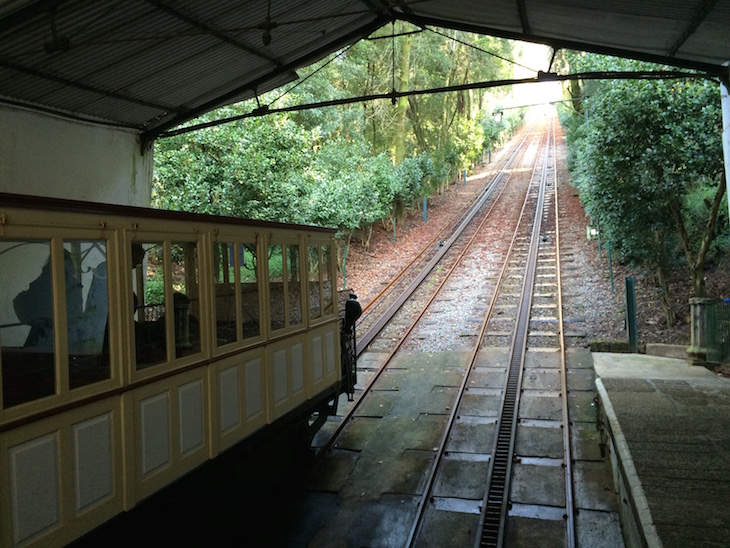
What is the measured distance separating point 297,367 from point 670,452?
3.63 meters

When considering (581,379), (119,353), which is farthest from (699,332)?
(119,353)

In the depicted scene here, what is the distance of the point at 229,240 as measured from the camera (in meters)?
4.77

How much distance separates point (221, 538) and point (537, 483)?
3388 mm

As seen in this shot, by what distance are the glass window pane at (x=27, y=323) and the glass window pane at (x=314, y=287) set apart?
3.42m

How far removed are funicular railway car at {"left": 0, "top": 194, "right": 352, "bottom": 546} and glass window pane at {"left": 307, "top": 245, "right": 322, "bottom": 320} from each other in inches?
35.8

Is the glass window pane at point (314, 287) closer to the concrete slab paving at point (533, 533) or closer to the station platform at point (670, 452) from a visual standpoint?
the concrete slab paving at point (533, 533)

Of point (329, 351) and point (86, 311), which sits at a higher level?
point (86, 311)

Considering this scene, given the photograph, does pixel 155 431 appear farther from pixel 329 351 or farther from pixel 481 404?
pixel 481 404

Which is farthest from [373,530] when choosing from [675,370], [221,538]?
[675,370]

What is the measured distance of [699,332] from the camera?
28.0 ft

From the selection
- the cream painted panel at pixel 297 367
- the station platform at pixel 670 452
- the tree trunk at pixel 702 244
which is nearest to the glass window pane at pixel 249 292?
the cream painted panel at pixel 297 367

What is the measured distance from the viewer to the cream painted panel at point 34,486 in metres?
2.79

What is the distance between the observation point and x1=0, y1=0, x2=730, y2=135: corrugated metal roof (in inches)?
222

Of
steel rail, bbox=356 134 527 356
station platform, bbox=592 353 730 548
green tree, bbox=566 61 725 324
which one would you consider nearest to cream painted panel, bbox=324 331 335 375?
station platform, bbox=592 353 730 548
